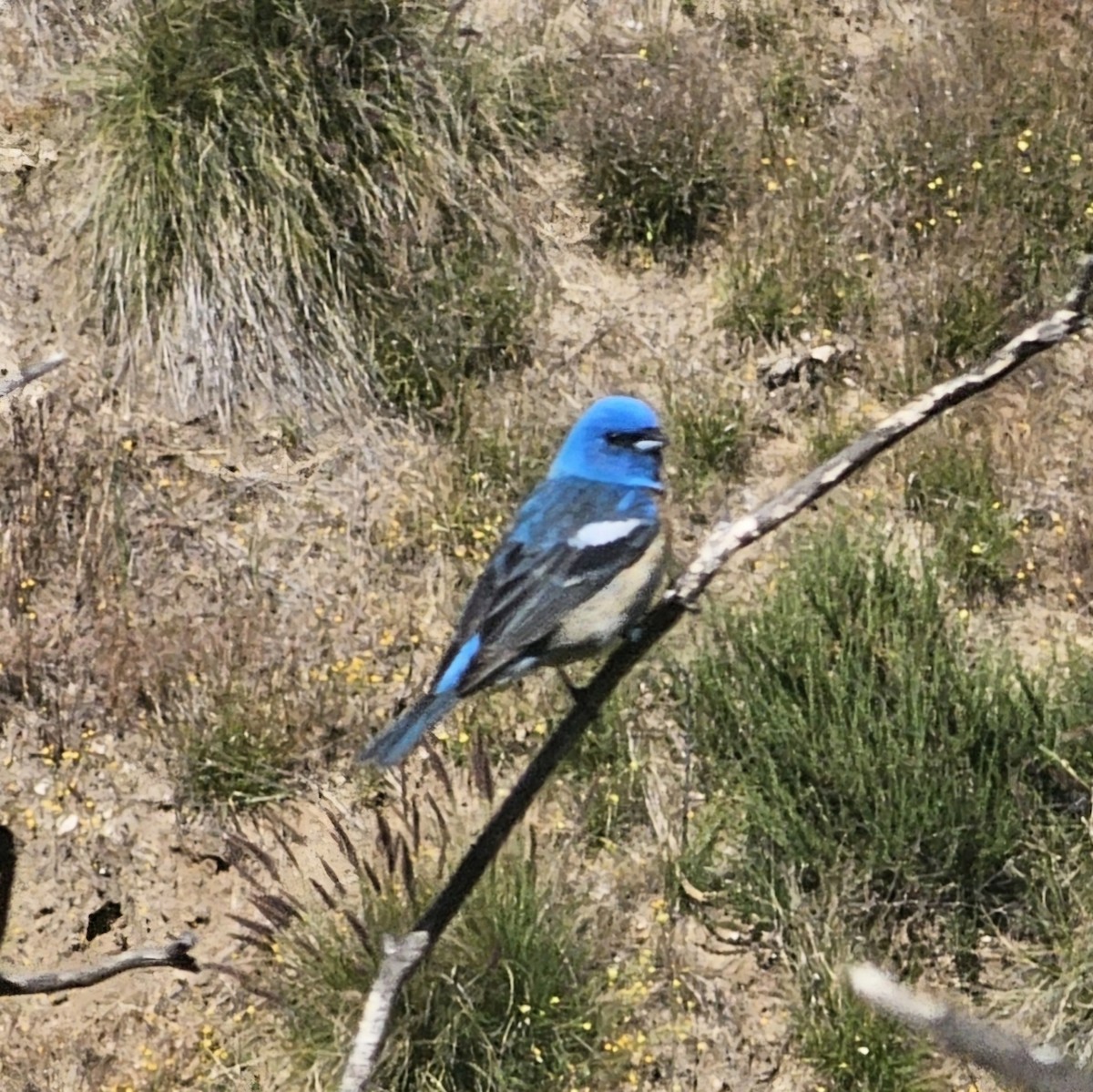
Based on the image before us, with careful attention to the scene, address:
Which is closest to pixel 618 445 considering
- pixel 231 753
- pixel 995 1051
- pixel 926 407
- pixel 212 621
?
pixel 926 407

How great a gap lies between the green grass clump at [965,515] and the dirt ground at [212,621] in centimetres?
14

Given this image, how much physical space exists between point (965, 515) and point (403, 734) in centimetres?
287

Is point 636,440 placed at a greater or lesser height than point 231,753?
greater

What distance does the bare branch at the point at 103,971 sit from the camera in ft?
5.48

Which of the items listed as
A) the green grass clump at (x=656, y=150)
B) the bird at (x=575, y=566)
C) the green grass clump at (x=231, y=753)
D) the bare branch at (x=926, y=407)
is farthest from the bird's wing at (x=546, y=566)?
the green grass clump at (x=656, y=150)

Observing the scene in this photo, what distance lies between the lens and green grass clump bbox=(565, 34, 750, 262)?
569cm

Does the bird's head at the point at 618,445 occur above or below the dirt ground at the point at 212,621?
above

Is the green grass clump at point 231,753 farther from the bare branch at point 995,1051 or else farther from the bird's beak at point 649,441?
the bare branch at point 995,1051

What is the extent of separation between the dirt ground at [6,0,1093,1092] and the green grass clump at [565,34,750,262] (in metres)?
0.15

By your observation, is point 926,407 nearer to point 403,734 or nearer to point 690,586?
point 690,586

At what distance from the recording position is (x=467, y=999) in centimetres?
365

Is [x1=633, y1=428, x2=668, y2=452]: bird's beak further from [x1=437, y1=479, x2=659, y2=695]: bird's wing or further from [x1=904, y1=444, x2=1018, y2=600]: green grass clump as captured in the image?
[x1=904, y1=444, x2=1018, y2=600]: green grass clump

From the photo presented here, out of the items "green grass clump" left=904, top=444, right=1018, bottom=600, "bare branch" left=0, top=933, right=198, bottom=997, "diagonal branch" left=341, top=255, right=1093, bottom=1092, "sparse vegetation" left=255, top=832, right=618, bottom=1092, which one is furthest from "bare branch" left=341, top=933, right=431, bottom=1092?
"green grass clump" left=904, top=444, right=1018, bottom=600

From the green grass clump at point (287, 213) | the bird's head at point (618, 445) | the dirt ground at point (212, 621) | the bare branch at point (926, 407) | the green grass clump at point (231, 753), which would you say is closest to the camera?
the bare branch at point (926, 407)
